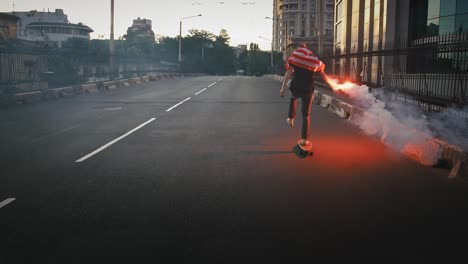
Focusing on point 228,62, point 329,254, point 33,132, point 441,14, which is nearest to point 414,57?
point 441,14

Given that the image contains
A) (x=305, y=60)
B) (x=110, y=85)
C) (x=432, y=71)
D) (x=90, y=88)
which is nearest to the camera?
(x=305, y=60)

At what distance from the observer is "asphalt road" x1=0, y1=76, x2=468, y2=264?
14.0 feet

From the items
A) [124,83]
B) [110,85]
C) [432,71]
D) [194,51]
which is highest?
[194,51]

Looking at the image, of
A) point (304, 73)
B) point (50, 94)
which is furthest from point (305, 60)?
point (50, 94)

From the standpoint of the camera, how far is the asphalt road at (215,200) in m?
4.26

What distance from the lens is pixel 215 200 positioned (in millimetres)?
5773

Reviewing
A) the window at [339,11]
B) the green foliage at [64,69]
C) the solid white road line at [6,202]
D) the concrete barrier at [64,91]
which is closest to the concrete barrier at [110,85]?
the green foliage at [64,69]

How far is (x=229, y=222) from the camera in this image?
16.1ft

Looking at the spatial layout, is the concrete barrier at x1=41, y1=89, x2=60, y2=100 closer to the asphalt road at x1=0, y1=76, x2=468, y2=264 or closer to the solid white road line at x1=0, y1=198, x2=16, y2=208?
the asphalt road at x1=0, y1=76, x2=468, y2=264

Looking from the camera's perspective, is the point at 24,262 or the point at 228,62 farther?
the point at 228,62

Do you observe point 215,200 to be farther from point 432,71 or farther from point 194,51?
point 194,51

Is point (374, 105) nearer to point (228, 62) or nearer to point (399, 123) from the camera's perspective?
point (399, 123)

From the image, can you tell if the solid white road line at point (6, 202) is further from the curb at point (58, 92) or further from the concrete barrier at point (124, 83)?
the concrete barrier at point (124, 83)

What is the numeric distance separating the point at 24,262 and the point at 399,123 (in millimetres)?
8608
